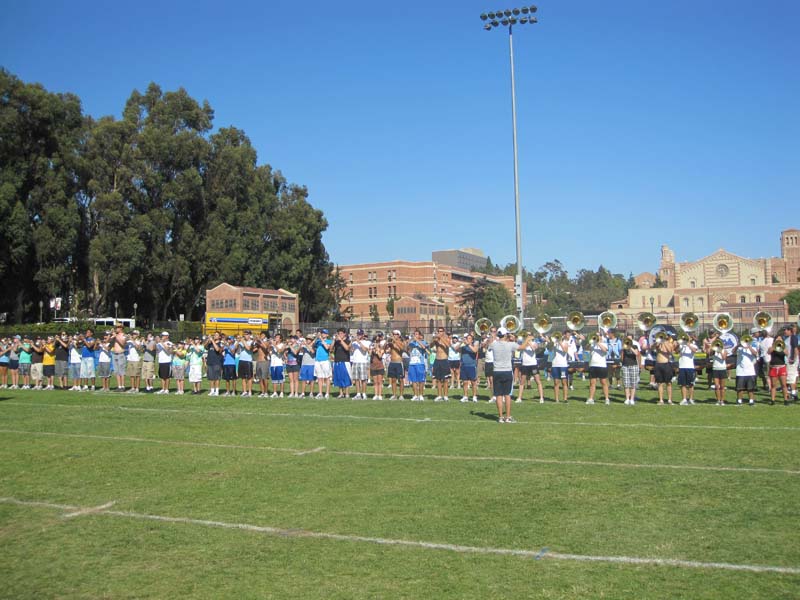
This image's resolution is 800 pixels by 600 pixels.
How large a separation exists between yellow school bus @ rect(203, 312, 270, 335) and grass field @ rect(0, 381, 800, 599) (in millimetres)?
39867

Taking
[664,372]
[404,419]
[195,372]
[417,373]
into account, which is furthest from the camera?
[195,372]

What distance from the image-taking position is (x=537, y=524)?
716cm

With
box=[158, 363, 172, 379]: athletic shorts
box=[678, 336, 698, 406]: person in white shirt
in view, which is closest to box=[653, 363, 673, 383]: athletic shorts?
box=[678, 336, 698, 406]: person in white shirt

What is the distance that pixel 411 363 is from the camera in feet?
66.7

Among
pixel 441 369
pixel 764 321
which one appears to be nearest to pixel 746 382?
pixel 764 321

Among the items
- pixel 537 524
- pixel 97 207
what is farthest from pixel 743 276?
pixel 537 524

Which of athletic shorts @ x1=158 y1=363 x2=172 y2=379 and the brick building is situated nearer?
athletic shorts @ x1=158 y1=363 x2=172 y2=379

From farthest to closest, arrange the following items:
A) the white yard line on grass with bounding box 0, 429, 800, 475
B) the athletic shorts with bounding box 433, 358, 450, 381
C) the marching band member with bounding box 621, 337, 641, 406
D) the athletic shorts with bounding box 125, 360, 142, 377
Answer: the athletic shorts with bounding box 125, 360, 142, 377
the athletic shorts with bounding box 433, 358, 450, 381
the marching band member with bounding box 621, 337, 641, 406
the white yard line on grass with bounding box 0, 429, 800, 475

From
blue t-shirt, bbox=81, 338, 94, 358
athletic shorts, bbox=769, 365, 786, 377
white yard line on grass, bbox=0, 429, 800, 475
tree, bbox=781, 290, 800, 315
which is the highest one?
tree, bbox=781, 290, 800, 315

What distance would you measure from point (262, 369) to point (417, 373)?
4.79 m

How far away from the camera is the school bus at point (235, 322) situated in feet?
176

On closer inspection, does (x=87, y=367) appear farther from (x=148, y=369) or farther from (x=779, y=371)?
(x=779, y=371)

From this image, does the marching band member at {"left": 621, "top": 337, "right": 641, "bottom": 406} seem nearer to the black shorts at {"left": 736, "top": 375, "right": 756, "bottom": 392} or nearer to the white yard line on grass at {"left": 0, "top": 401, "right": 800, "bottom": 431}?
the black shorts at {"left": 736, "top": 375, "right": 756, "bottom": 392}

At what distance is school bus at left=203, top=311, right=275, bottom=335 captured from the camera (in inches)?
2110
